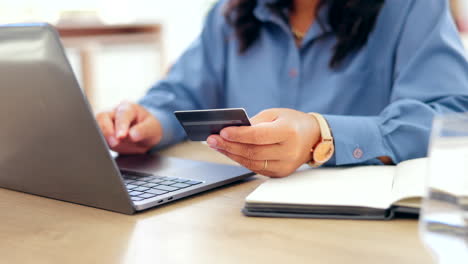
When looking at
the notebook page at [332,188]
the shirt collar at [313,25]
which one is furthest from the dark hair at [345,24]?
the notebook page at [332,188]

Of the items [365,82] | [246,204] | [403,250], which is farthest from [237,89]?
[403,250]

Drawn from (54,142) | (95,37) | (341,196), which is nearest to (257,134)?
(341,196)

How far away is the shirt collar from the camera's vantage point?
4.23 ft

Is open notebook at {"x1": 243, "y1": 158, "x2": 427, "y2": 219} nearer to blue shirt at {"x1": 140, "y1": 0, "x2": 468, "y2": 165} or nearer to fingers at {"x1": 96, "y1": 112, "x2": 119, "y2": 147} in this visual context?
blue shirt at {"x1": 140, "y1": 0, "x2": 468, "y2": 165}

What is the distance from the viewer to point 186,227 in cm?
66

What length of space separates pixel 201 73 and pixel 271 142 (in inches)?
28.7

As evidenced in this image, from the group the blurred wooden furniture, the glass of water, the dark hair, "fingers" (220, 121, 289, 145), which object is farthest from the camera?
the blurred wooden furniture

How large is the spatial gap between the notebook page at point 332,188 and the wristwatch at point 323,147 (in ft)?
0.06

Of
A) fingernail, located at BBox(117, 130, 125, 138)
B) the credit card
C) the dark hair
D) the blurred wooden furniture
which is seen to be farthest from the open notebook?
the blurred wooden furniture

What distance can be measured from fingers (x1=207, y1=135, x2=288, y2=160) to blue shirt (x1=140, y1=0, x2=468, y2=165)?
13 centimetres

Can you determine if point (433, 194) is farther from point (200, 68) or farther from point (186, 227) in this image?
point (200, 68)

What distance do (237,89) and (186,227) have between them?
0.79m

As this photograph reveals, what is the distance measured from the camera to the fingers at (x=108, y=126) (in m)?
1.07

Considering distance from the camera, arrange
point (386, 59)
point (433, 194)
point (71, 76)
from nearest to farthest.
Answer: point (433, 194)
point (71, 76)
point (386, 59)
